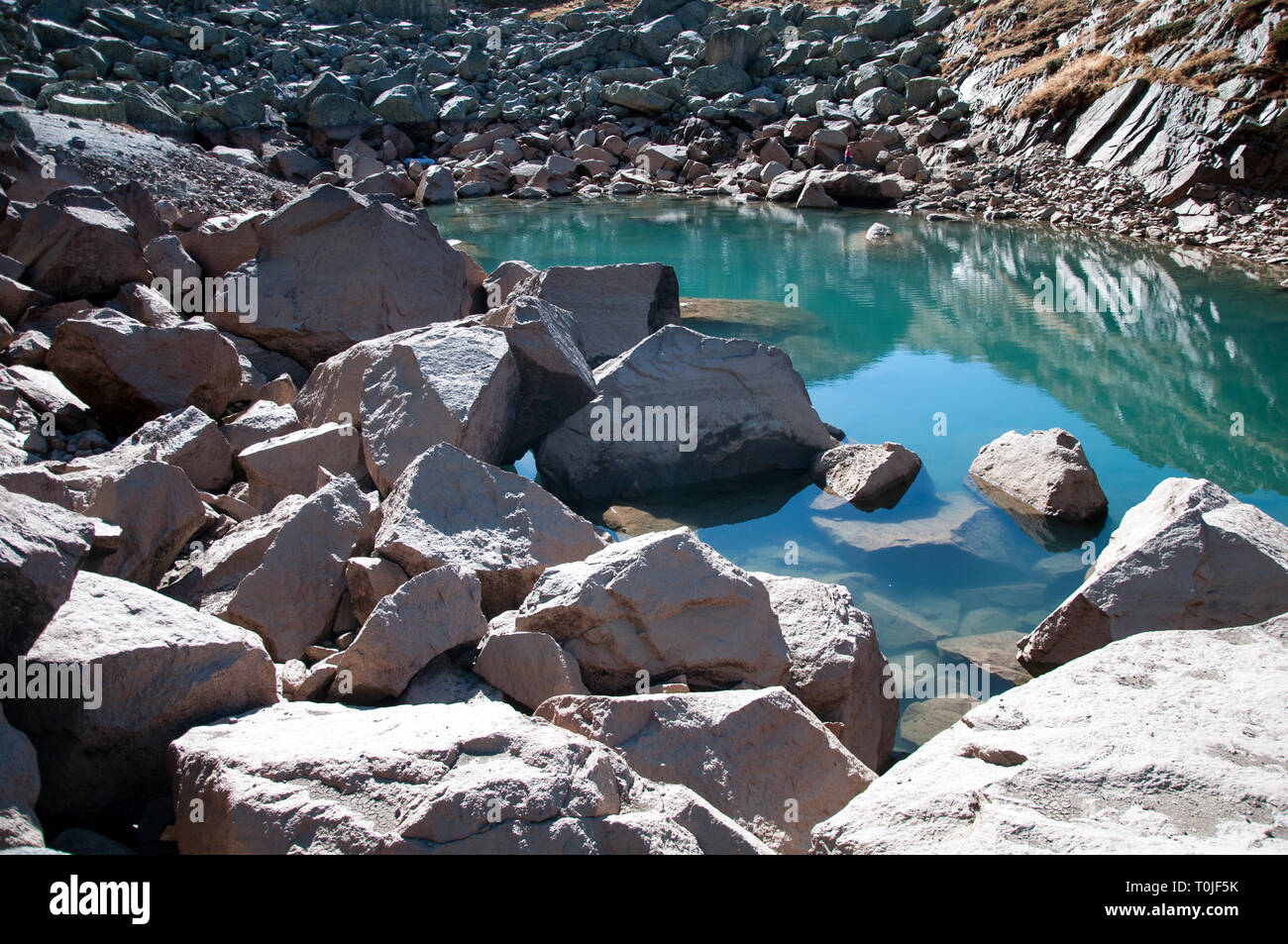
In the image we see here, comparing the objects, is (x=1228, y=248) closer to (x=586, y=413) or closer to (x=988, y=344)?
(x=988, y=344)

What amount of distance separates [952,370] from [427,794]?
8666mm

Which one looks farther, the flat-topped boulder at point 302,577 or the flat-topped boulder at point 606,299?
the flat-topped boulder at point 606,299

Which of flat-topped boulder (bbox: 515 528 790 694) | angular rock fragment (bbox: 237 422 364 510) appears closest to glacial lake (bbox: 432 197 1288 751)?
flat-topped boulder (bbox: 515 528 790 694)

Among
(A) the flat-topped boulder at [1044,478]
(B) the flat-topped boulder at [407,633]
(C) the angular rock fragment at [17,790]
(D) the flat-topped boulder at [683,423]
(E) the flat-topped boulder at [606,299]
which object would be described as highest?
(E) the flat-topped boulder at [606,299]

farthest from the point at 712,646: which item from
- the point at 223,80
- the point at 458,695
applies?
the point at 223,80

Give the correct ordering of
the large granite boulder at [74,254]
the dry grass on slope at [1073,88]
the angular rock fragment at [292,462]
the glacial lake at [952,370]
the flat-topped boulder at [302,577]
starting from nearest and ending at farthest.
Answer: the flat-topped boulder at [302,577], the angular rock fragment at [292,462], the glacial lake at [952,370], the large granite boulder at [74,254], the dry grass on slope at [1073,88]

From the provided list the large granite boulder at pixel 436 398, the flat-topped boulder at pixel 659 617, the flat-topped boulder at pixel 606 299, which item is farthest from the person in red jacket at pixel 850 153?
the flat-topped boulder at pixel 659 617

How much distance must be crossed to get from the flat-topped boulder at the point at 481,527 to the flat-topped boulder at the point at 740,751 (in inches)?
41.9

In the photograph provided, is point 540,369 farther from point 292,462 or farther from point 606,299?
point 606,299

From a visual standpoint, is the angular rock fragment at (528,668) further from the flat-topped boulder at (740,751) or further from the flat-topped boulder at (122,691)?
the flat-topped boulder at (122,691)

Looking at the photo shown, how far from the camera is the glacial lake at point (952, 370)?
5.84 metres

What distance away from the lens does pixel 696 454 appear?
677 centimetres

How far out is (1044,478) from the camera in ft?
20.8

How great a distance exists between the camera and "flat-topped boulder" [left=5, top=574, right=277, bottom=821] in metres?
2.55
